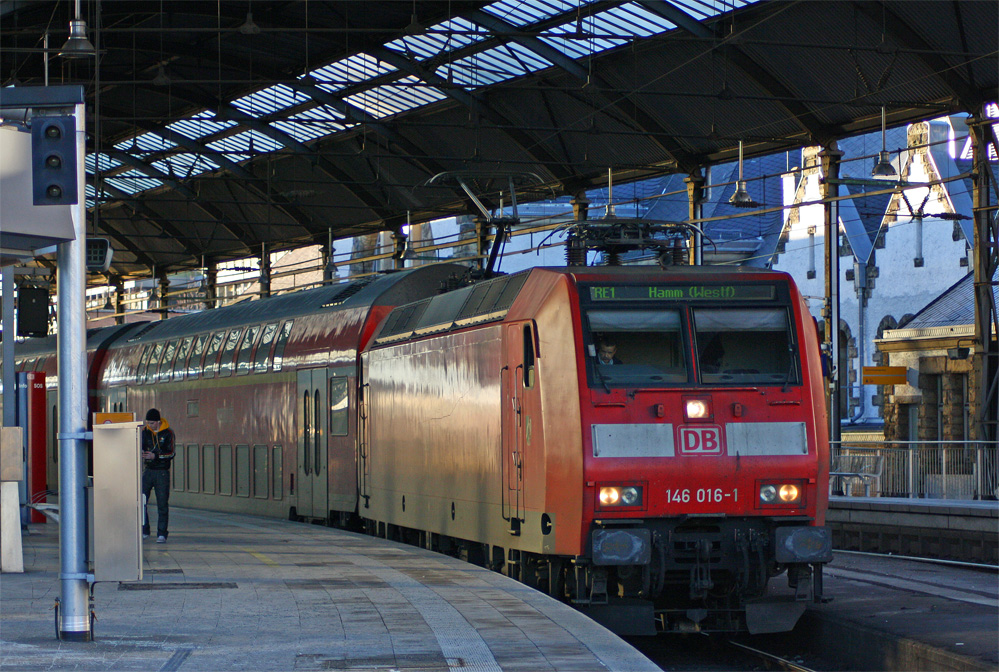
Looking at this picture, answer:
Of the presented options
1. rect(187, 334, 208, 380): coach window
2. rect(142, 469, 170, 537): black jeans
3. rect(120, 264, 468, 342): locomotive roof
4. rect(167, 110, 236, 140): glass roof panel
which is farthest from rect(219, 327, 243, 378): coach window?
rect(167, 110, 236, 140): glass roof panel

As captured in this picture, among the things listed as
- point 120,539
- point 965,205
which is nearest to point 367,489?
point 120,539

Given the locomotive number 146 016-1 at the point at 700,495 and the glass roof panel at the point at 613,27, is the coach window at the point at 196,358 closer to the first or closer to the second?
the glass roof panel at the point at 613,27

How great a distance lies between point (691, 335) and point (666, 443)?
1.07m

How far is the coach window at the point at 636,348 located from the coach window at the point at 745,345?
0.73 feet

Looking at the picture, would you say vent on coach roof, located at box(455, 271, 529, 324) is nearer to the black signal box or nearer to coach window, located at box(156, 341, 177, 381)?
the black signal box

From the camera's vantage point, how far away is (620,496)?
11648mm

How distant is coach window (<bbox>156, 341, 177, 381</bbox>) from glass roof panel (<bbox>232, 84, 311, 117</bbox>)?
1015 cm

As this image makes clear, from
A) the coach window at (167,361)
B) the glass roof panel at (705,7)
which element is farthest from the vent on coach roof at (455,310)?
the glass roof panel at (705,7)

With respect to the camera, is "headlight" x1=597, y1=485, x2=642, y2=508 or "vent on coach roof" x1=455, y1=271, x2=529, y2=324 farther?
"vent on coach roof" x1=455, y1=271, x2=529, y2=324

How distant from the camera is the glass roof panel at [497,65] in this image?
30.3m

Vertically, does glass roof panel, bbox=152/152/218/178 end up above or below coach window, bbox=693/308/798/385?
above

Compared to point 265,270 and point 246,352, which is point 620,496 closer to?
point 246,352

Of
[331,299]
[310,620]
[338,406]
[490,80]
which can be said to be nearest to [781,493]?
[310,620]

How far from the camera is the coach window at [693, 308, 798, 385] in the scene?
40.1 ft
